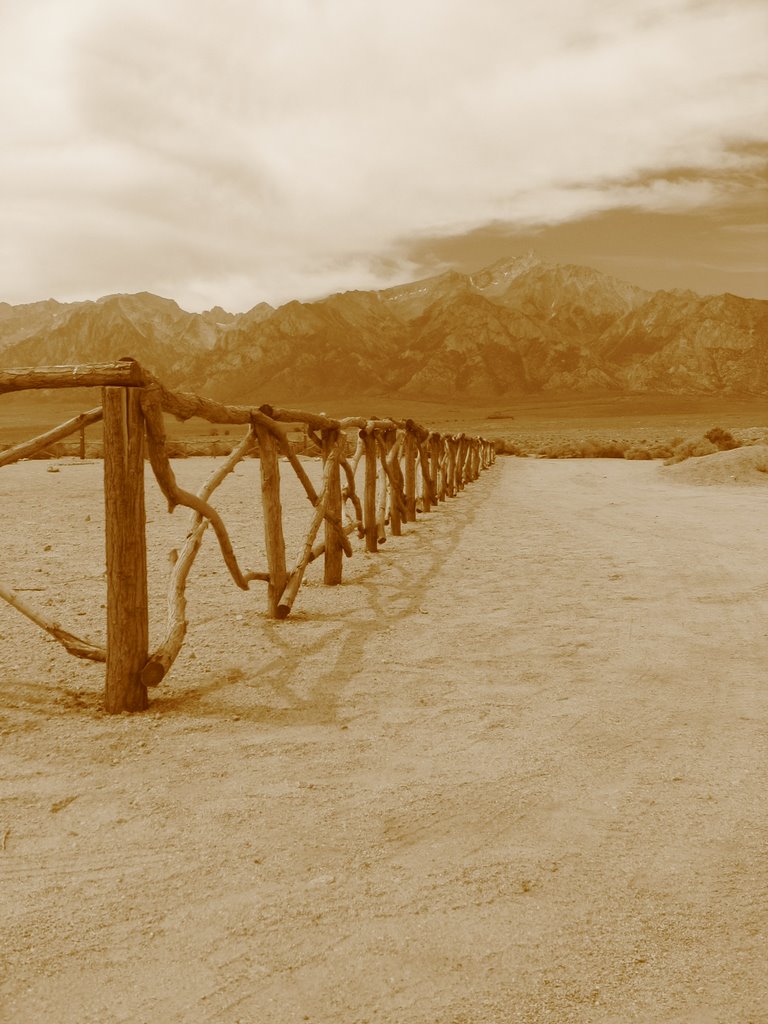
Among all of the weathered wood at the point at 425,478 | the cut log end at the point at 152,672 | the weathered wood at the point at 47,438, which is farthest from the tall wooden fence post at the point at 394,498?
the cut log end at the point at 152,672

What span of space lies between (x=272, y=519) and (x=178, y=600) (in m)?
1.45

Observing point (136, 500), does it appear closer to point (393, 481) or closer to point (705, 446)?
point (393, 481)

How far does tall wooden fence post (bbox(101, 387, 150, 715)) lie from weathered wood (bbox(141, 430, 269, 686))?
7 cm

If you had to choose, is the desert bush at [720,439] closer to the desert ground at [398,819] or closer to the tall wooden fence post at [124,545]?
the desert ground at [398,819]

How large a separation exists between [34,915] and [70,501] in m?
12.0

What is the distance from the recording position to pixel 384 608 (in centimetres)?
604

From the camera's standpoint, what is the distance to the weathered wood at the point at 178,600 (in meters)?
3.80

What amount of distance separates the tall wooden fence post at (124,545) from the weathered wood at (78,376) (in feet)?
0.16

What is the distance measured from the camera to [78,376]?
3.84 meters

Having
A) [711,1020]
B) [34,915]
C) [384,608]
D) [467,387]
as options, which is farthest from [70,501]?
[467,387]

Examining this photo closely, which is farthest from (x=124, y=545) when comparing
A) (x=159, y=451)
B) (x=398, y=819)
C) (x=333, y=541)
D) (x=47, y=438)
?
(x=333, y=541)

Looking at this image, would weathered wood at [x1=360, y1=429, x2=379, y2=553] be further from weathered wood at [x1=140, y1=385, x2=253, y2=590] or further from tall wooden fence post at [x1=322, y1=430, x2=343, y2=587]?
weathered wood at [x1=140, y1=385, x2=253, y2=590]

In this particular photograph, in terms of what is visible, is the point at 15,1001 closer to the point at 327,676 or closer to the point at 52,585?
the point at 327,676

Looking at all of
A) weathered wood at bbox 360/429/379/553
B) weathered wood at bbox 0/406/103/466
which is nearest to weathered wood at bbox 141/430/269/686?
weathered wood at bbox 0/406/103/466
